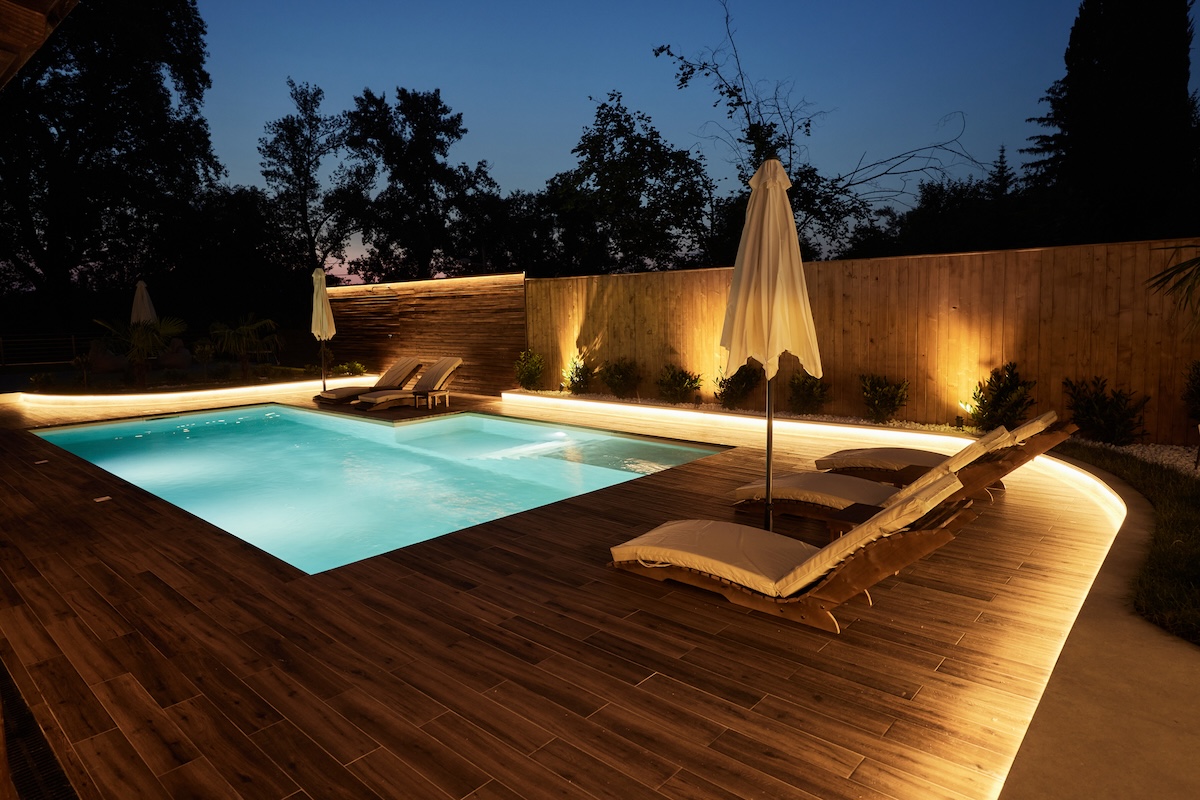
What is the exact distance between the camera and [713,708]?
263 cm

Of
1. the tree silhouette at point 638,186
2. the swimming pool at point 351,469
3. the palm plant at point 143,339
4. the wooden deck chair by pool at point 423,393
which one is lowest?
the swimming pool at point 351,469

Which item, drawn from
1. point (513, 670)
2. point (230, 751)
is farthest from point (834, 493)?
point (230, 751)

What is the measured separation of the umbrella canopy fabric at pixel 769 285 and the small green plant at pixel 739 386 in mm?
5428

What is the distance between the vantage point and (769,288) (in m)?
4.20

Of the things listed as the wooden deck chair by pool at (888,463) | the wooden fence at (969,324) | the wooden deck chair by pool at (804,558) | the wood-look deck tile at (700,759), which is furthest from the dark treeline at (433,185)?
the wood-look deck tile at (700,759)

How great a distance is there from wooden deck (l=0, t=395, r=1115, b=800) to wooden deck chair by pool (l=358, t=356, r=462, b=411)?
5.98 m

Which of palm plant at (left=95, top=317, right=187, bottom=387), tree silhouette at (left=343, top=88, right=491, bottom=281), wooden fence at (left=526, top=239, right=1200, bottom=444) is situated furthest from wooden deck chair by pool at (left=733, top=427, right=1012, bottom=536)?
tree silhouette at (left=343, top=88, right=491, bottom=281)

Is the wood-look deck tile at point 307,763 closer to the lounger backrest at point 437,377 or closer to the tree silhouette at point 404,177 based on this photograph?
the lounger backrest at point 437,377

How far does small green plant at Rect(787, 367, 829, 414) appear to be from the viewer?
358 inches

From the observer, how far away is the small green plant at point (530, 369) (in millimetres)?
12211

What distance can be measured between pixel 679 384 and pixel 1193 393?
5858mm

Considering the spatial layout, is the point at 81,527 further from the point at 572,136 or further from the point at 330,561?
the point at 572,136

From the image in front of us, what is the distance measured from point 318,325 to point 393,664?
35.3 ft

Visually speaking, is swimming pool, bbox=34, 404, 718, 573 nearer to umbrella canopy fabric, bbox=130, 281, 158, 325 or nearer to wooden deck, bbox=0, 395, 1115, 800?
wooden deck, bbox=0, 395, 1115, 800
